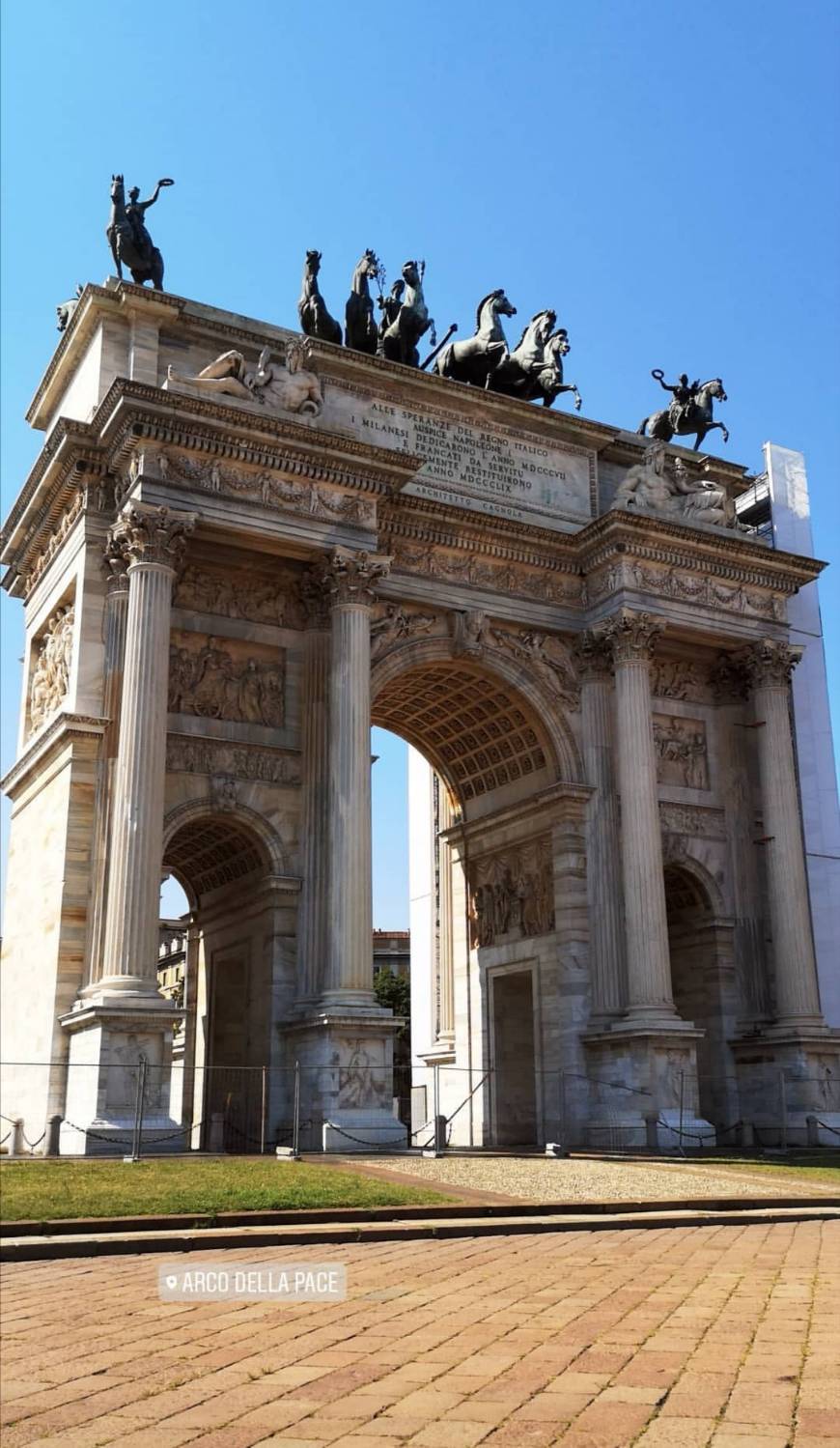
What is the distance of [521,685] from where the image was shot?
32688 millimetres

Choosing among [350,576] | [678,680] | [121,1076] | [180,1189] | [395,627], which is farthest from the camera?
[678,680]

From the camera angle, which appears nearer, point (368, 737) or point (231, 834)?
point (368, 737)

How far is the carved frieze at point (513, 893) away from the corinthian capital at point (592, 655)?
4.20 metres

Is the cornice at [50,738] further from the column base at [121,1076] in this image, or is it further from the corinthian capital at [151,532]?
the column base at [121,1076]

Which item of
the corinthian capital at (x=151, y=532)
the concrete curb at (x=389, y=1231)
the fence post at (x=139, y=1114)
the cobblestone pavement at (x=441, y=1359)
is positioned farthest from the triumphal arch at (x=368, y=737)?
the cobblestone pavement at (x=441, y=1359)

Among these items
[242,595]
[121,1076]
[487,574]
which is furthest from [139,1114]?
[487,574]

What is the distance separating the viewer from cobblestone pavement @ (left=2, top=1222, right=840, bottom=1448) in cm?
599

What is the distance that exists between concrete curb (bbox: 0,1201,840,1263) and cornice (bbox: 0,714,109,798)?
1433 centimetres

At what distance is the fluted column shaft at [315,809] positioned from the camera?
1071 inches

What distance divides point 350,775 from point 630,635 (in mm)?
8556

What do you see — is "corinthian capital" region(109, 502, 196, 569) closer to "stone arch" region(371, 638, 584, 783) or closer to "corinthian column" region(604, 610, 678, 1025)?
"stone arch" region(371, 638, 584, 783)

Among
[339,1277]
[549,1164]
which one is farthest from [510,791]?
[339,1277]

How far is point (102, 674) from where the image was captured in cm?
2716

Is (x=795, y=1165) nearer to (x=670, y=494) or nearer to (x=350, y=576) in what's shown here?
(x=350, y=576)
